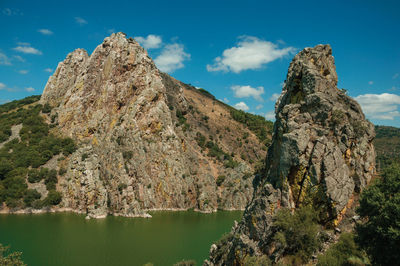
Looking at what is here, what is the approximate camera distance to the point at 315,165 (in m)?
23.6

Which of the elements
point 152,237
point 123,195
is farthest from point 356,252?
point 123,195

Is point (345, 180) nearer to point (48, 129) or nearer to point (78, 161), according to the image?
point (78, 161)

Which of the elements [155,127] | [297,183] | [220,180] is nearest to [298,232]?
[297,183]

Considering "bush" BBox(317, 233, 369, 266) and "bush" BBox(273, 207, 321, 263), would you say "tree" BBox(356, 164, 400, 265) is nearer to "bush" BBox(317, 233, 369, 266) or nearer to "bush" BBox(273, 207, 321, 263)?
"bush" BBox(317, 233, 369, 266)

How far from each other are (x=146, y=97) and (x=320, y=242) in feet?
214

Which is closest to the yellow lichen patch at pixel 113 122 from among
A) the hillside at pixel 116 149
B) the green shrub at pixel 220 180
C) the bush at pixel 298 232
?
the hillside at pixel 116 149

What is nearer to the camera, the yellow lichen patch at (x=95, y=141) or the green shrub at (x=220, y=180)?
the yellow lichen patch at (x=95, y=141)

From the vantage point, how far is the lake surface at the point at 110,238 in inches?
1474

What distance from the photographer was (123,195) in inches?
2586

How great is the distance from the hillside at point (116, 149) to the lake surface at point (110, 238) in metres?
6.42

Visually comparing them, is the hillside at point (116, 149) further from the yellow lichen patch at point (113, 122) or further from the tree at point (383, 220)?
the tree at point (383, 220)

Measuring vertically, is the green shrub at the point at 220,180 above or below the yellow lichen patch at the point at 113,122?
below

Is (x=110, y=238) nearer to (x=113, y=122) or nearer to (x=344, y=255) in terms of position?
(x=344, y=255)

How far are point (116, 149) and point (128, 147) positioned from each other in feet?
10.3
